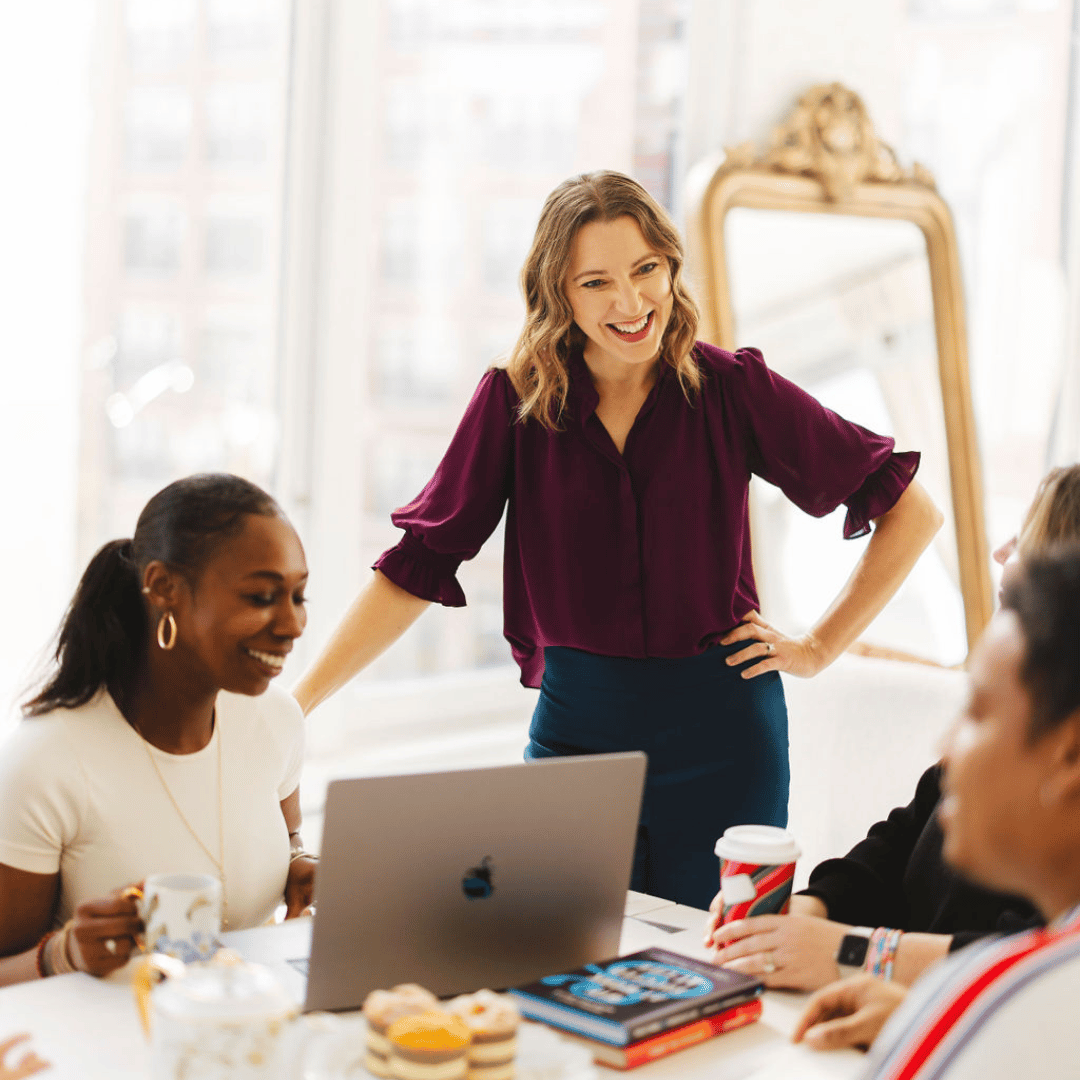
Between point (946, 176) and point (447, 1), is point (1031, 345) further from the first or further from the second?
point (447, 1)

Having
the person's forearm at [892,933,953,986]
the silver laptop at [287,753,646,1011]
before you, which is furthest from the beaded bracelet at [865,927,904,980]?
the silver laptop at [287,753,646,1011]

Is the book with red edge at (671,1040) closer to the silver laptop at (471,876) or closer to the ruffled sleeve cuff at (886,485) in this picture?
the silver laptop at (471,876)

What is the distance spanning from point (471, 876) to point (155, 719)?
1.55 ft

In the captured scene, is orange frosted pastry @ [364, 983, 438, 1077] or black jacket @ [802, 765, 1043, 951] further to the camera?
black jacket @ [802, 765, 1043, 951]

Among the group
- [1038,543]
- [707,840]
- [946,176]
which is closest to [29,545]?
[707,840]

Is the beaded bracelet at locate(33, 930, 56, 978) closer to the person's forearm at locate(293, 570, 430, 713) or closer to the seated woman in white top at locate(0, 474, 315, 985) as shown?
the seated woman in white top at locate(0, 474, 315, 985)

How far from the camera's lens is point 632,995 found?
1.28 metres

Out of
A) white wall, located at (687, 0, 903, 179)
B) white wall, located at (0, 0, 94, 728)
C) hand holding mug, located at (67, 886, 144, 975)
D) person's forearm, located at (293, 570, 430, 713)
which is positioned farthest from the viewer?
white wall, located at (687, 0, 903, 179)

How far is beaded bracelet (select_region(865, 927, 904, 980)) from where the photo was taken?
141 centimetres

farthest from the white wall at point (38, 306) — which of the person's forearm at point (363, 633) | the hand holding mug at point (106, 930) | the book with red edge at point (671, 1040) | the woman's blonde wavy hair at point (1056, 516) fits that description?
the woman's blonde wavy hair at point (1056, 516)

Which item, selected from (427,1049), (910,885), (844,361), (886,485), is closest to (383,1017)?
(427,1049)

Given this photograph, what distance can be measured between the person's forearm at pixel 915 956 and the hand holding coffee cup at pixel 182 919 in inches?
25.9

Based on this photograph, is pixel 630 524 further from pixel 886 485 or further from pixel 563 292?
pixel 886 485

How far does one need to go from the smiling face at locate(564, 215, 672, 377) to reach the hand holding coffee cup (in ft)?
3.42
